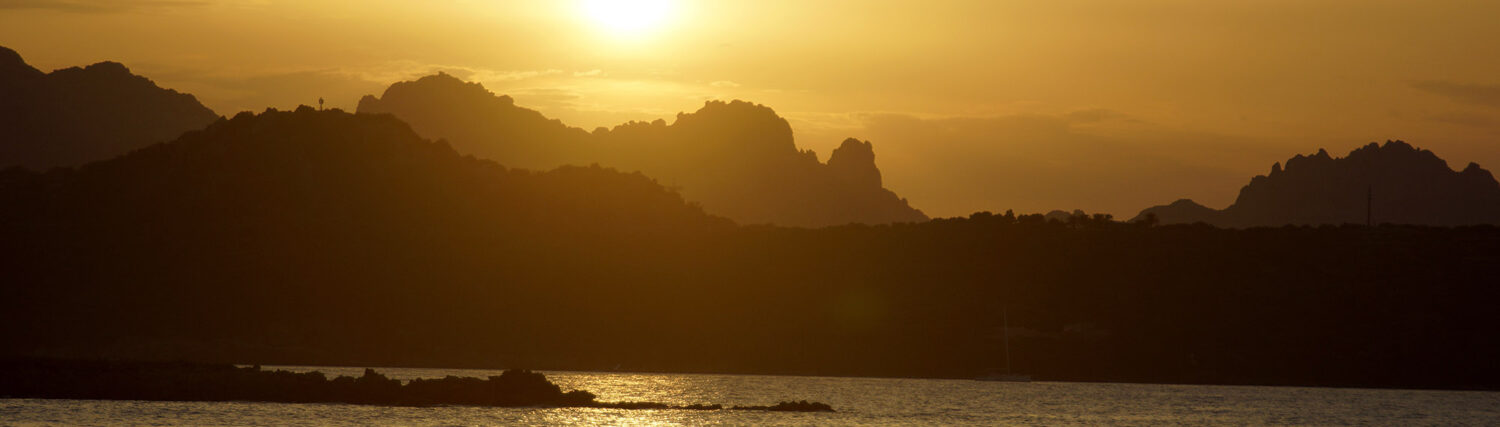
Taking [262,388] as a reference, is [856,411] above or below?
below

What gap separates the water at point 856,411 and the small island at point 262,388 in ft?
12.7

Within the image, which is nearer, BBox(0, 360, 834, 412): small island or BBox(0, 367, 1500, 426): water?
BBox(0, 367, 1500, 426): water

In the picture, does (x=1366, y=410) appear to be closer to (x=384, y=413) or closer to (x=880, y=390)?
(x=880, y=390)

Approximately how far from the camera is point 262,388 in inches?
5226

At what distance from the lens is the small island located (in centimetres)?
12650

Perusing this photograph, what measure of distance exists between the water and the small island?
3.87 metres

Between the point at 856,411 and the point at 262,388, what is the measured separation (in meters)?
47.3

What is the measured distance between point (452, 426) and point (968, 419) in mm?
45787

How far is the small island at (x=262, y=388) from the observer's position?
126500mm

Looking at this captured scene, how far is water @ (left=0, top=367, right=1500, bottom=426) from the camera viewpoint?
109 meters

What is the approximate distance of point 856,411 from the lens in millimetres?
140000

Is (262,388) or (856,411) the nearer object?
(262,388)

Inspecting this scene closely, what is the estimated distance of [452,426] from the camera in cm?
10788

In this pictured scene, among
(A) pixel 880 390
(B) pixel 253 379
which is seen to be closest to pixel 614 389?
(A) pixel 880 390
